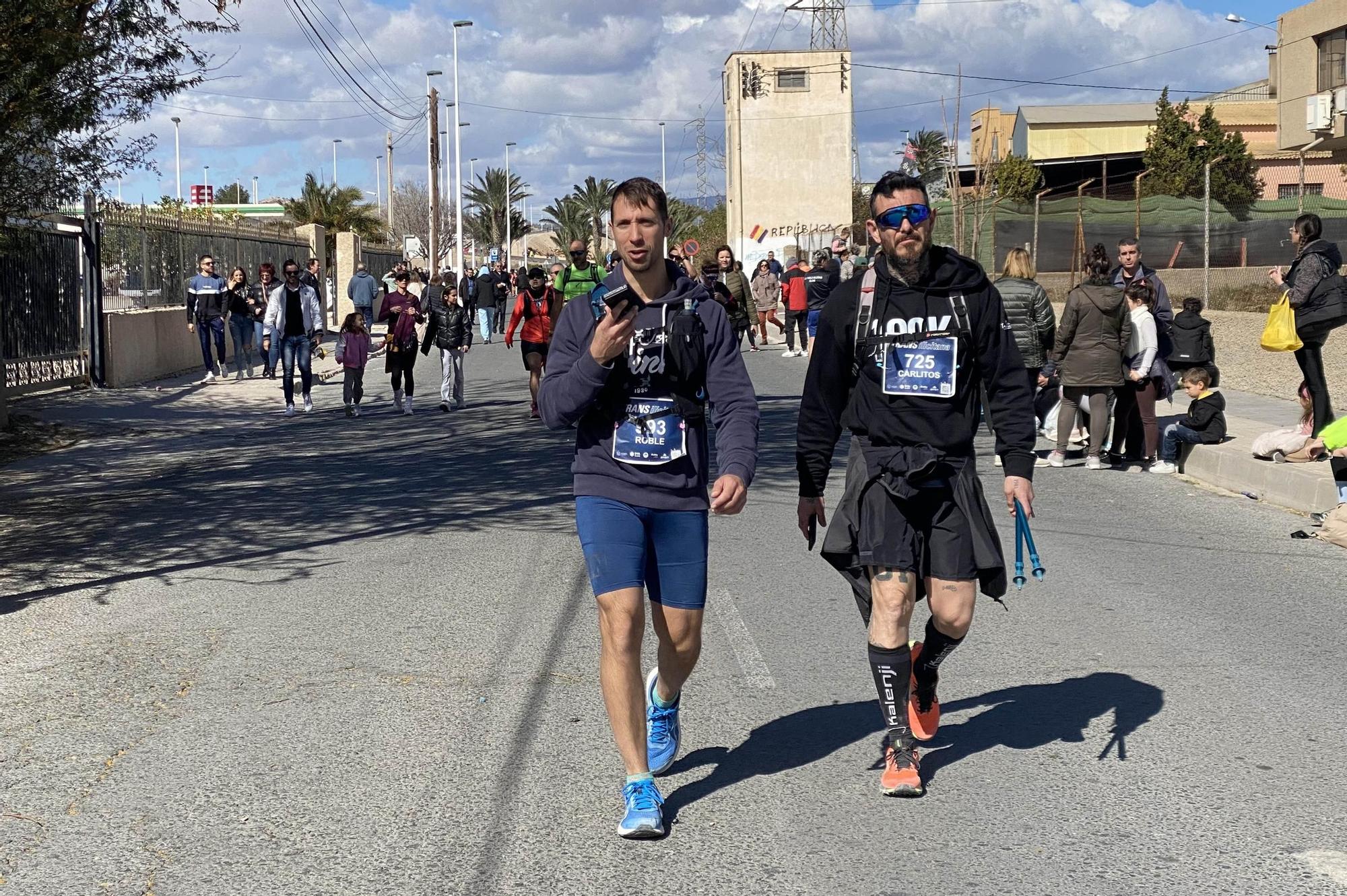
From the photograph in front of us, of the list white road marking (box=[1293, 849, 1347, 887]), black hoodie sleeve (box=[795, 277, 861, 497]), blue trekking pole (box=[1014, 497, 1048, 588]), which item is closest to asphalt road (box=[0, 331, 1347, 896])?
white road marking (box=[1293, 849, 1347, 887])

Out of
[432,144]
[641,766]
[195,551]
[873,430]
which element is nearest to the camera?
[641,766]

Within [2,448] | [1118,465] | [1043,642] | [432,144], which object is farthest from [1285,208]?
[1043,642]

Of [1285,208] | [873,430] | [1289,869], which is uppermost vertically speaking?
[1285,208]

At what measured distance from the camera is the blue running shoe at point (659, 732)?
4754 mm

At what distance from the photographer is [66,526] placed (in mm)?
10242

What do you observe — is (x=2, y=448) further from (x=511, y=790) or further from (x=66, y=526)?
(x=511, y=790)

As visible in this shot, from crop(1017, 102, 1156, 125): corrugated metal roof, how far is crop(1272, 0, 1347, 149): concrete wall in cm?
3153

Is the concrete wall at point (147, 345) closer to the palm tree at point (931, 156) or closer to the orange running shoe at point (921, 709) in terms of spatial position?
the orange running shoe at point (921, 709)

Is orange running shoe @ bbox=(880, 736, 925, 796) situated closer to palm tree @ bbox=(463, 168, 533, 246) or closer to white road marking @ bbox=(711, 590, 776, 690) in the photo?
white road marking @ bbox=(711, 590, 776, 690)

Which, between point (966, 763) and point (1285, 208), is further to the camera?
point (1285, 208)

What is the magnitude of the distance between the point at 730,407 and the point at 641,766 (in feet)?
3.50

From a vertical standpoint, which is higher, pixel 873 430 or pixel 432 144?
pixel 432 144

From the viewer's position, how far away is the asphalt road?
4168 millimetres

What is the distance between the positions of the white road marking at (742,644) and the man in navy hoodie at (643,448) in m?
1.68
